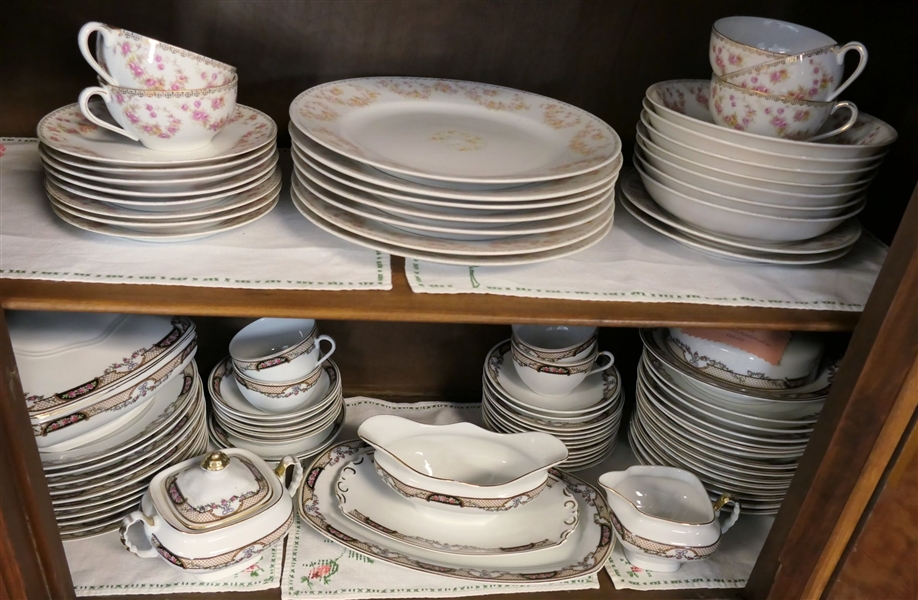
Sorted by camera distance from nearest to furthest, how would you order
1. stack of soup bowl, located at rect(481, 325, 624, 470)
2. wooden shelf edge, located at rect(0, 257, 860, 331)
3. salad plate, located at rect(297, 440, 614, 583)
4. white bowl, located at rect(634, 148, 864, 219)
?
wooden shelf edge, located at rect(0, 257, 860, 331) → white bowl, located at rect(634, 148, 864, 219) → salad plate, located at rect(297, 440, 614, 583) → stack of soup bowl, located at rect(481, 325, 624, 470)

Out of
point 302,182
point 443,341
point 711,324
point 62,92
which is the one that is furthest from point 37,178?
point 711,324

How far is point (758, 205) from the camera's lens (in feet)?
2.34

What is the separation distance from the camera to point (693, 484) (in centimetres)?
89

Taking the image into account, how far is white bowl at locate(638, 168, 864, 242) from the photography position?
717mm

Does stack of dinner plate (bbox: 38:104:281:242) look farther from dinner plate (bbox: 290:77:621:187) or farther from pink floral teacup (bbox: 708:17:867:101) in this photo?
pink floral teacup (bbox: 708:17:867:101)

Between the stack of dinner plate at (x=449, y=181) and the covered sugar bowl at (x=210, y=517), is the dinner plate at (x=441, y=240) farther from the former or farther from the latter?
the covered sugar bowl at (x=210, y=517)

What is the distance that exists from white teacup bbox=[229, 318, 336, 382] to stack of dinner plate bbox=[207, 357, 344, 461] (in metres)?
0.04

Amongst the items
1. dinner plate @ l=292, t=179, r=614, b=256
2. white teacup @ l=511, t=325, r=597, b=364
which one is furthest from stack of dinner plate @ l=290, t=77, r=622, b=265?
white teacup @ l=511, t=325, r=597, b=364

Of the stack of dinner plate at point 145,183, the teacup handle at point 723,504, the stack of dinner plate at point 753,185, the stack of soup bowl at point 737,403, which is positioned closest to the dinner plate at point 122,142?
the stack of dinner plate at point 145,183

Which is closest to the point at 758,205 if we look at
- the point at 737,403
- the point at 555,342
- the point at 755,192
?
the point at 755,192

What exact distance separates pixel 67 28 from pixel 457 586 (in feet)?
2.41

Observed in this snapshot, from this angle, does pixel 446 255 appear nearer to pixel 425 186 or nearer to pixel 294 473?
pixel 425 186

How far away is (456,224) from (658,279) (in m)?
0.21

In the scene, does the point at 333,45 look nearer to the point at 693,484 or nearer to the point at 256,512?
the point at 256,512
